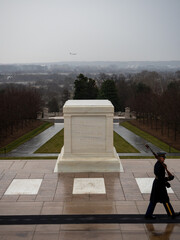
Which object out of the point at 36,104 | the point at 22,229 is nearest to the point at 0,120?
the point at 36,104

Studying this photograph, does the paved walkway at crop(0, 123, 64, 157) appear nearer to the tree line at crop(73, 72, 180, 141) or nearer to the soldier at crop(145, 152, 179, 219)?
the tree line at crop(73, 72, 180, 141)

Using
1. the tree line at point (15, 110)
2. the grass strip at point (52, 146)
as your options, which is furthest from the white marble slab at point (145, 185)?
the tree line at point (15, 110)

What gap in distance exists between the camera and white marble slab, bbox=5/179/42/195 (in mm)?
10906

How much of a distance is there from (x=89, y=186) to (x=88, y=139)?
2.23 m

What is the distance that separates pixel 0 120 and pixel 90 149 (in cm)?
2464

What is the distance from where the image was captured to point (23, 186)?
1144 centimetres

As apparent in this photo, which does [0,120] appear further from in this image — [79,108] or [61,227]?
[61,227]

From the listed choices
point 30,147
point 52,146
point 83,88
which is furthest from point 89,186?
point 83,88

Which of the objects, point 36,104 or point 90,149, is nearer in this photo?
point 90,149

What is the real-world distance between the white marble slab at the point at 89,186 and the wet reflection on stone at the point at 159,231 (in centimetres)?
265

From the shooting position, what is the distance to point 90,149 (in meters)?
13.2

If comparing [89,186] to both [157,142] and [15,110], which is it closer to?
[157,142]

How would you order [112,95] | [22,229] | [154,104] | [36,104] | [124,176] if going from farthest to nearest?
[112,95]
[36,104]
[154,104]
[124,176]
[22,229]

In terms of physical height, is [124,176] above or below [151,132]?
above
